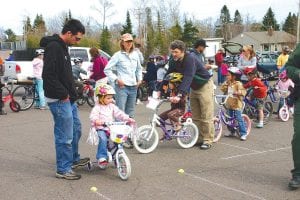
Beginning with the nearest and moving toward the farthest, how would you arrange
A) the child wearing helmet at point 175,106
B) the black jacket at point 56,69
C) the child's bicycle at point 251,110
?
1. the black jacket at point 56,69
2. the child wearing helmet at point 175,106
3. the child's bicycle at point 251,110

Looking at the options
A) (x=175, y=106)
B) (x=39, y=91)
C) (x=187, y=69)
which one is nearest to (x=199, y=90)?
(x=175, y=106)

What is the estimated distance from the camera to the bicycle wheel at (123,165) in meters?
6.14

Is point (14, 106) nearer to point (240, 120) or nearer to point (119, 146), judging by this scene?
point (240, 120)

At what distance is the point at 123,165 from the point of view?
20.5ft

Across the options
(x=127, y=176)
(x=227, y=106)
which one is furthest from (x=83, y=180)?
(x=227, y=106)

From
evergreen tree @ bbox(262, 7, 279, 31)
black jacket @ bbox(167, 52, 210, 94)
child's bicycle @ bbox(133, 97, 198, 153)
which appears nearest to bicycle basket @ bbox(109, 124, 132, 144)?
child's bicycle @ bbox(133, 97, 198, 153)

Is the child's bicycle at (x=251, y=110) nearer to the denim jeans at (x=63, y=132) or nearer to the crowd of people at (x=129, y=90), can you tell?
the crowd of people at (x=129, y=90)

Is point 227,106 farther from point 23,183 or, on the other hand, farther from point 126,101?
point 23,183

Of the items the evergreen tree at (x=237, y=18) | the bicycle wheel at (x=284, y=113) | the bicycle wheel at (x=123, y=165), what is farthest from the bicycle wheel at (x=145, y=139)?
the evergreen tree at (x=237, y=18)

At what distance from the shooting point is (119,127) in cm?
641

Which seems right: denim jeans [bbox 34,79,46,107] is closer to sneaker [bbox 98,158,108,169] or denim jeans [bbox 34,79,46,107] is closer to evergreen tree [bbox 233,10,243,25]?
sneaker [bbox 98,158,108,169]

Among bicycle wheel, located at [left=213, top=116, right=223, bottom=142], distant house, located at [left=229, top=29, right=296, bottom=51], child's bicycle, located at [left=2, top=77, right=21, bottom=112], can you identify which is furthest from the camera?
distant house, located at [left=229, top=29, right=296, bottom=51]

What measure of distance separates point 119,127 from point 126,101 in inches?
74.0

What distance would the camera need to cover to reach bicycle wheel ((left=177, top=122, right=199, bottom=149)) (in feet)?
27.1
